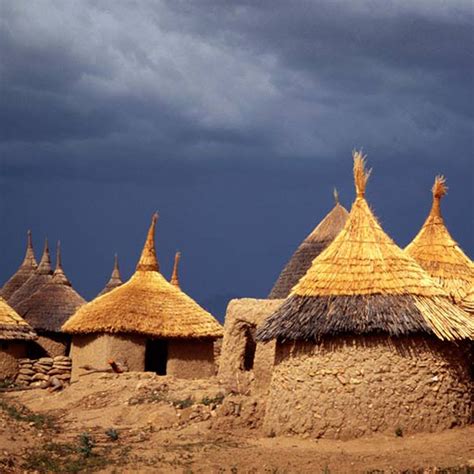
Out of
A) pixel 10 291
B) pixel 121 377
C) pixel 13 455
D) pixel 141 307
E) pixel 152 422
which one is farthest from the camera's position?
pixel 10 291

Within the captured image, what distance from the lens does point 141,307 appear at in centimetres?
2239

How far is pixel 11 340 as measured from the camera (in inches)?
906

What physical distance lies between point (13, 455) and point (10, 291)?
18.7m

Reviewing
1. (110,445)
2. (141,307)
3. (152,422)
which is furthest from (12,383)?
Answer: (110,445)

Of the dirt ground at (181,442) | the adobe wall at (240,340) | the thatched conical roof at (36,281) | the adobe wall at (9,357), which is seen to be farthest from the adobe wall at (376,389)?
the thatched conical roof at (36,281)

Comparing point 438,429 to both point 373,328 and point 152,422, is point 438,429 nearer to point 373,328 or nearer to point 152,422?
point 373,328

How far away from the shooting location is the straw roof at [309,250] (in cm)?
2384

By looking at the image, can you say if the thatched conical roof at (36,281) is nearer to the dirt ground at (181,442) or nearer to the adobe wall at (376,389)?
the dirt ground at (181,442)

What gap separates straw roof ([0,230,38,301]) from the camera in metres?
31.3

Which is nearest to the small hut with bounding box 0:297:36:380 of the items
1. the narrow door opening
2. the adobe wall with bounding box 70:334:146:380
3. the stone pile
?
the stone pile

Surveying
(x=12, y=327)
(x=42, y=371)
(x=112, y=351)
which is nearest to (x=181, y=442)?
(x=112, y=351)

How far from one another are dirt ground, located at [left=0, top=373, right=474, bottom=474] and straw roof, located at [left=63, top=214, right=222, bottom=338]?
2.78m

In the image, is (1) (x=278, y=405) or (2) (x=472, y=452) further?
(1) (x=278, y=405)

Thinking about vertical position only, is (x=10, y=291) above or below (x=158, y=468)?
above
